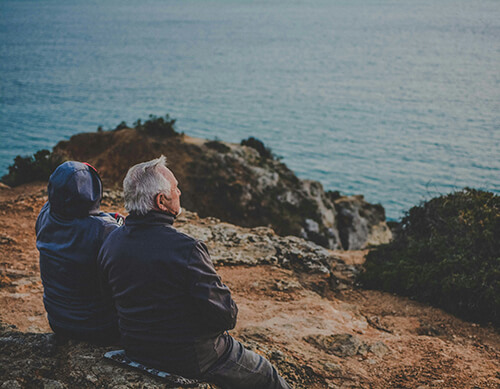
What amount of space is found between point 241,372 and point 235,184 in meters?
19.7

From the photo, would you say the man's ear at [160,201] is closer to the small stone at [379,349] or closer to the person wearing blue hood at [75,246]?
the person wearing blue hood at [75,246]

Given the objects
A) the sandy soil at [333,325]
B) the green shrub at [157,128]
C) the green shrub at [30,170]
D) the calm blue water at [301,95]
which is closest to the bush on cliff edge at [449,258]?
the sandy soil at [333,325]

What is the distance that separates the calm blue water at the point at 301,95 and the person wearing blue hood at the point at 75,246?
26.8m

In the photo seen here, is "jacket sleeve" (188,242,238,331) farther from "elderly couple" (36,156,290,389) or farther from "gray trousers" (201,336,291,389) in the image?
"gray trousers" (201,336,291,389)

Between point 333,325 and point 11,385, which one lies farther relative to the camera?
point 333,325

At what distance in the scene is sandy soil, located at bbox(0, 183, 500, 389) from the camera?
19.3ft

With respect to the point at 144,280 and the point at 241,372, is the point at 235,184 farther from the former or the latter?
the point at 144,280

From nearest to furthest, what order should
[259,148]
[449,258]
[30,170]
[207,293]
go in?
[207,293] → [449,258] → [30,170] → [259,148]

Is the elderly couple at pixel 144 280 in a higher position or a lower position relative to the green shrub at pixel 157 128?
higher

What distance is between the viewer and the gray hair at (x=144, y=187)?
11.2 ft

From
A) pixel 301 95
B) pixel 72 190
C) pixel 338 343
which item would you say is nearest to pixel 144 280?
pixel 72 190

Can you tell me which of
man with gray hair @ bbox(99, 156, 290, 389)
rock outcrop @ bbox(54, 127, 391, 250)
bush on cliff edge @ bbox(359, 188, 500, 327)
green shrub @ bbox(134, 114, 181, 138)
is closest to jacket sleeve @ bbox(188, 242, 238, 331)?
man with gray hair @ bbox(99, 156, 290, 389)

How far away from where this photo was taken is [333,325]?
7.48 m

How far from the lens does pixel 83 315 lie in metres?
4.14
